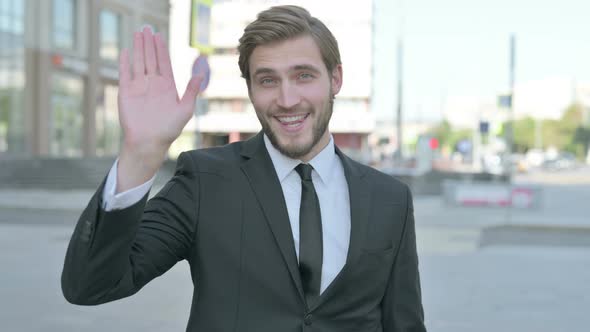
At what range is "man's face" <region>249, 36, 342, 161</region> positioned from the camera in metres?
1.80

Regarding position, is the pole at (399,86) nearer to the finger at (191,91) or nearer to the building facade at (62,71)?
the building facade at (62,71)

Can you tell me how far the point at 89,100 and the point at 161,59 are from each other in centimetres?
3451

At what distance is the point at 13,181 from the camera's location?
2470 centimetres

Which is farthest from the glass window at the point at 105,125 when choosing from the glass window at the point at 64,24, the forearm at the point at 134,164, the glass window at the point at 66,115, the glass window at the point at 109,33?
the forearm at the point at 134,164

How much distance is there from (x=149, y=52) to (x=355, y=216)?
72 centimetres

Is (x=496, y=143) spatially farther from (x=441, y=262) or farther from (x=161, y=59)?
(x=161, y=59)

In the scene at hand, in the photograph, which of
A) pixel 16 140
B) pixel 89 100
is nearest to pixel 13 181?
pixel 16 140

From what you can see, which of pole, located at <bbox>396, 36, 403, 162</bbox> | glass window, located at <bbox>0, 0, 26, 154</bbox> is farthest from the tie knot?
glass window, located at <bbox>0, 0, 26, 154</bbox>

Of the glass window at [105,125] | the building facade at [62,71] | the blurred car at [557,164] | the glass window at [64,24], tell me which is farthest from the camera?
the blurred car at [557,164]

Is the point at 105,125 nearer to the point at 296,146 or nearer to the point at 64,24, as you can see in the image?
the point at 64,24

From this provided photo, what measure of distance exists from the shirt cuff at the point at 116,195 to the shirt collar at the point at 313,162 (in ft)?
1.73

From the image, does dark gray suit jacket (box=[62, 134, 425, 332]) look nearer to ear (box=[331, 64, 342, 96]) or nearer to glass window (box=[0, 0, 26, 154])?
ear (box=[331, 64, 342, 96])

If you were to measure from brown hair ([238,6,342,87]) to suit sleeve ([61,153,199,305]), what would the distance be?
371 mm

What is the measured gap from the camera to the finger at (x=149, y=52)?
147 cm
